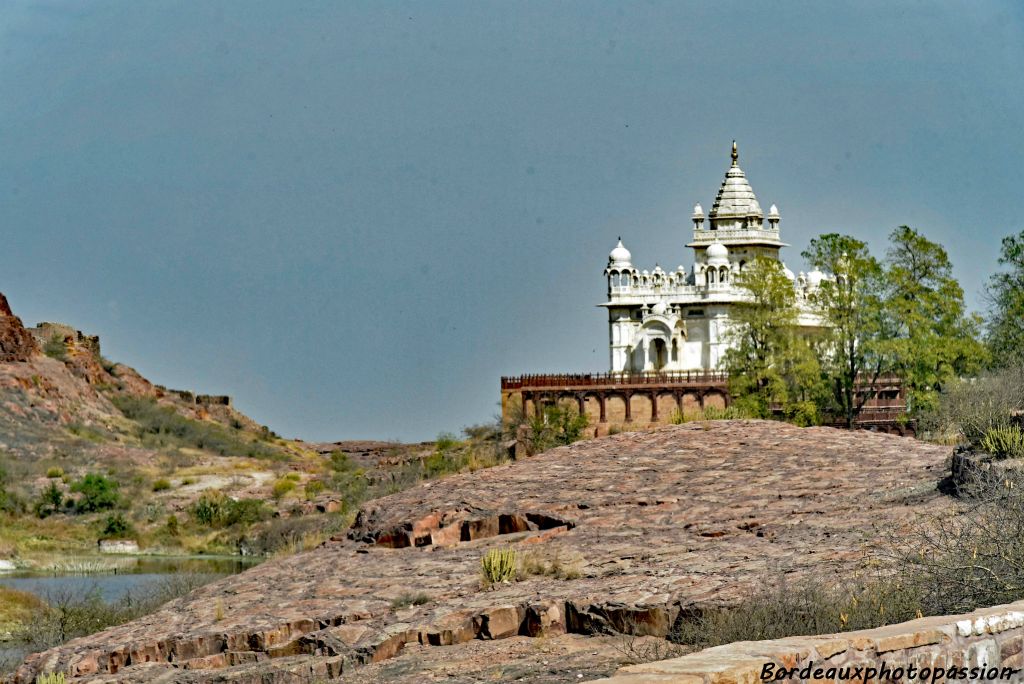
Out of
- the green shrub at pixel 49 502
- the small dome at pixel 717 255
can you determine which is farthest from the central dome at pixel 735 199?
the green shrub at pixel 49 502

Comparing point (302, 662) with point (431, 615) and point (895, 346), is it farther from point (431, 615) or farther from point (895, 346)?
point (895, 346)

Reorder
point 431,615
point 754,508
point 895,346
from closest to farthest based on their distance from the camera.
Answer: point 431,615
point 754,508
point 895,346

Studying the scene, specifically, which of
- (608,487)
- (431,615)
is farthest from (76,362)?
(431,615)

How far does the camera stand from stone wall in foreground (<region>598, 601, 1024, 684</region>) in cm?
859

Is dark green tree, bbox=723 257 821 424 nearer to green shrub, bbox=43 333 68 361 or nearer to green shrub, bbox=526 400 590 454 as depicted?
green shrub, bbox=526 400 590 454

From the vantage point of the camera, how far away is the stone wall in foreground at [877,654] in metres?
8.59

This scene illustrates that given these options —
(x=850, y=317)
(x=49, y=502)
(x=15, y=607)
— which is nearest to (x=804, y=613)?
(x=15, y=607)

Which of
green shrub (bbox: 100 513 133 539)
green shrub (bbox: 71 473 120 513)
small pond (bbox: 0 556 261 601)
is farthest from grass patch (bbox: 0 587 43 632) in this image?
green shrub (bbox: 71 473 120 513)

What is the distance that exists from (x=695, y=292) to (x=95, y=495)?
31968mm

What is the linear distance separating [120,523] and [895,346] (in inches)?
1019

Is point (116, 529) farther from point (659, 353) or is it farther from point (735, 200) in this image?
point (735, 200)

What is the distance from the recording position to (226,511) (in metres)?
58.5

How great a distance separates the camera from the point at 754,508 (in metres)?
21.2

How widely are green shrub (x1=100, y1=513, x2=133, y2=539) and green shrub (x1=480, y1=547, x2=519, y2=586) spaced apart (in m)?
39.9
